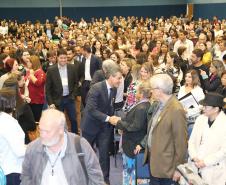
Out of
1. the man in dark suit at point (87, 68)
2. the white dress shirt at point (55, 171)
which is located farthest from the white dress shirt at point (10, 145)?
the man in dark suit at point (87, 68)

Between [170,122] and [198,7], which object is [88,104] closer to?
[170,122]

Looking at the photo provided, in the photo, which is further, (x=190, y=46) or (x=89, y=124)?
(x=190, y=46)

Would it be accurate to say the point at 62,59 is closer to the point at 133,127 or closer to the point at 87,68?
the point at 87,68

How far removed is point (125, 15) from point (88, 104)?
28.6 metres

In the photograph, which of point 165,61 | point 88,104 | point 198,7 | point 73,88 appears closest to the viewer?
point 88,104

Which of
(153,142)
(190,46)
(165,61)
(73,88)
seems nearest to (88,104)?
(153,142)

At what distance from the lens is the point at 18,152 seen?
12.5ft

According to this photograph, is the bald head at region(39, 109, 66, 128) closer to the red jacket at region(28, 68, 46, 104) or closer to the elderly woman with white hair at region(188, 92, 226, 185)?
the elderly woman with white hair at region(188, 92, 226, 185)

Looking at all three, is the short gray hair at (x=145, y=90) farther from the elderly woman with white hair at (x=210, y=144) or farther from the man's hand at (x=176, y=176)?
the man's hand at (x=176, y=176)

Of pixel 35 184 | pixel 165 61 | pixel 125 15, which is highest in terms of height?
pixel 125 15

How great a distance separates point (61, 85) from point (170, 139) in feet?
11.5

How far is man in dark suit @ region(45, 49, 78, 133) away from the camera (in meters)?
7.61

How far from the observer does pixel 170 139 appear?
450cm

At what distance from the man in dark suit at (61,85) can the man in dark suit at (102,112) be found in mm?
1703
